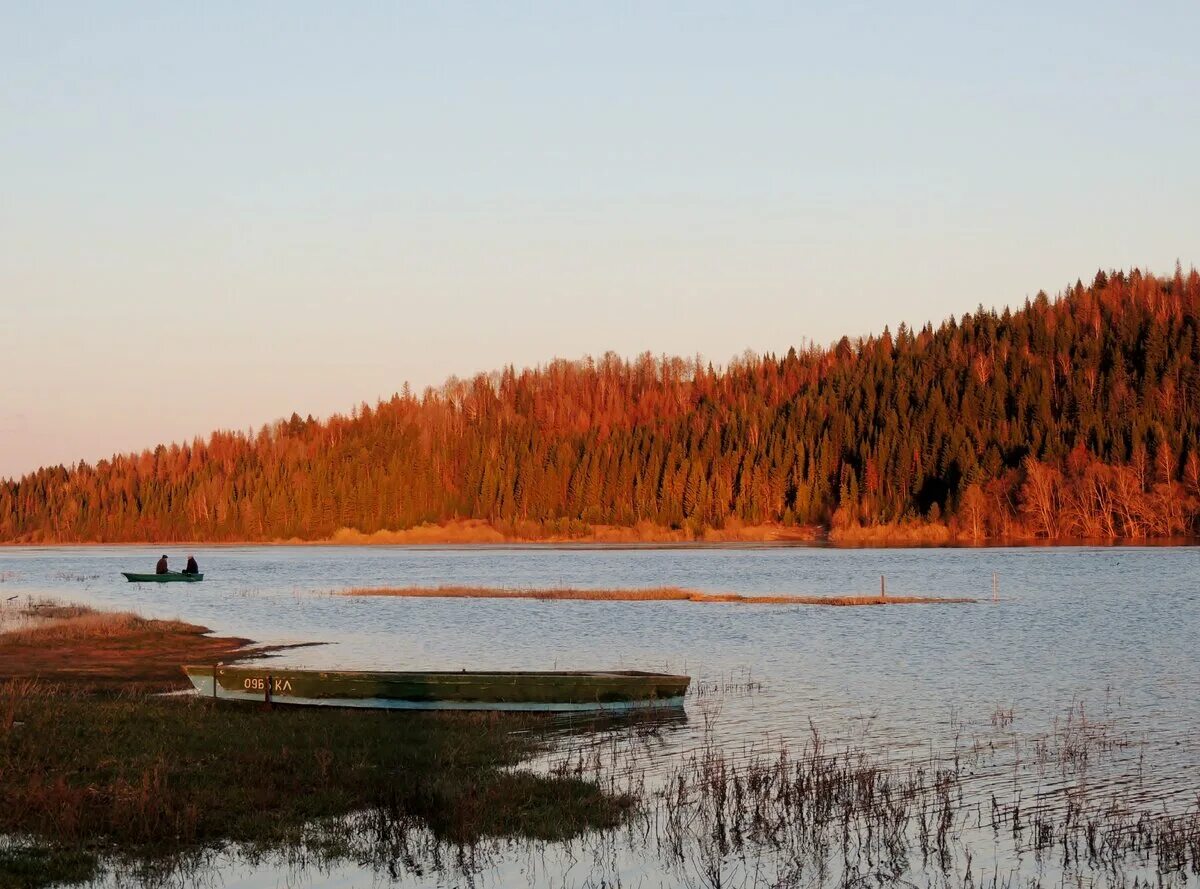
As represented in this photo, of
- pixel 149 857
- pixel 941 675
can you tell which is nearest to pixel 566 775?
pixel 149 857

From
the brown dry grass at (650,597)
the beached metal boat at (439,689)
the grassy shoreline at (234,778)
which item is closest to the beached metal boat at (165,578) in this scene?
the brown dry grass at (650,597)

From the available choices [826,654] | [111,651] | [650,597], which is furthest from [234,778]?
[650,597]

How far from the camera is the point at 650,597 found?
6875 cm

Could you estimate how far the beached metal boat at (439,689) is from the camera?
29.0 m

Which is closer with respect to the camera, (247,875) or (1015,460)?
(247,875)

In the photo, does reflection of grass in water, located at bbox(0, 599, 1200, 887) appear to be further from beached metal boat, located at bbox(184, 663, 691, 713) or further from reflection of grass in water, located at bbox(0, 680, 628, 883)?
beached metal boat, located at bbox(184, 663, 691, 713)

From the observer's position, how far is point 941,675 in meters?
38.6

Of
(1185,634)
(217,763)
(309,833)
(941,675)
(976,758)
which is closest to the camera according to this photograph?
(309,833)

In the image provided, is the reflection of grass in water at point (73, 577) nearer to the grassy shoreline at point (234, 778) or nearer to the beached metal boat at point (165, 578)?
the beached metal boat at point (165, 578)

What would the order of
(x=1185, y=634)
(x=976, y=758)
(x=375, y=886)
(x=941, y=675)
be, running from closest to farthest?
(x=375, y=886) < (x=976, y=758) < (x=941, y=675) < (x=1185, y=634)

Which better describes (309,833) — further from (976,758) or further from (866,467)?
(866,467)

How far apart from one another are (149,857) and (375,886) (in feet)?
9.93

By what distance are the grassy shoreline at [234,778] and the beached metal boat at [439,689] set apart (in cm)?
46

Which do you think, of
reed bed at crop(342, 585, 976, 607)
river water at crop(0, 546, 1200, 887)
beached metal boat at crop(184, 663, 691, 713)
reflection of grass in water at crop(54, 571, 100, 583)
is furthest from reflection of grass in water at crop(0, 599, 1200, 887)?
reflection of grass in water at crop(54, 571, 100, 583)
